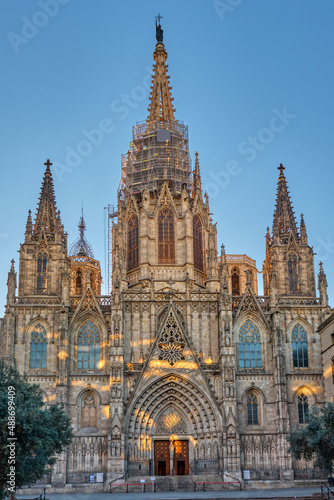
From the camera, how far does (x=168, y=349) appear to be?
5731cm

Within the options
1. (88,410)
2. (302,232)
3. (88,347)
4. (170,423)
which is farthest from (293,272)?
(88,410)

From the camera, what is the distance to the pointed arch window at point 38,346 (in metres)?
57.6

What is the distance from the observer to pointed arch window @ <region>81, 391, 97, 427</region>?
56.2 meters

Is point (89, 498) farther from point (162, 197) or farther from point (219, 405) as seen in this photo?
point (162, 197)

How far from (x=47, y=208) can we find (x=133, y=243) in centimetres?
875

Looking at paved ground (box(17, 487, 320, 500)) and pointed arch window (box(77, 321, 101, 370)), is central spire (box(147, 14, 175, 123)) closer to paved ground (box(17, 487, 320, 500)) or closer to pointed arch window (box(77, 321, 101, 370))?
pointed arch window (box(77, 321, 101, 370))

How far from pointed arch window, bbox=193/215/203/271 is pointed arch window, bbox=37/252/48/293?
545 inches

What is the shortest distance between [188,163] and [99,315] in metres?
19.9

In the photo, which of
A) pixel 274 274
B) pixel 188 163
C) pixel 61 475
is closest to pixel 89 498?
pixel 61 475

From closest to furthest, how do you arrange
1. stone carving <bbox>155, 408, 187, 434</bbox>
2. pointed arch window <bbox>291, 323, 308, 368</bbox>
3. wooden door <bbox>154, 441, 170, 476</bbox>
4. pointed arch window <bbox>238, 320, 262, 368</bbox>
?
wooden door <bbox>154, 441, 170, 476</bbox>, stone carving <bbox>155, 408, 187, 434</bbox>, pointed arch window <bbox>238, 320, 262, 368</bbox>, pointed arch window <bbox>291, 323, 308, 368</bbox>

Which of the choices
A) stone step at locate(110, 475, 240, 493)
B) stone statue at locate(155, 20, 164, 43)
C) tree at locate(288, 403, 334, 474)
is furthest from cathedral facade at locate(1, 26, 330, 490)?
stone statue at locate(155, 20, 164, 43)

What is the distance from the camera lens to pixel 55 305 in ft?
194

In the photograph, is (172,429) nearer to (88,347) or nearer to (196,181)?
(88,347)

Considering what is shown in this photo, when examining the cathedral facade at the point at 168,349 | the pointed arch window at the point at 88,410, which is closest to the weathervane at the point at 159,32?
the cathedral facade at the point at 168,349
